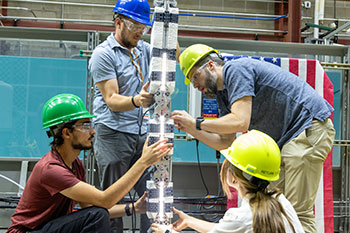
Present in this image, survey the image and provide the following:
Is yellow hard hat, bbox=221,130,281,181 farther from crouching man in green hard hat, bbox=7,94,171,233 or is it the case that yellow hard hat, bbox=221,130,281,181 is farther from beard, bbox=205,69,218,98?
beard, bbox=205,69,218,98

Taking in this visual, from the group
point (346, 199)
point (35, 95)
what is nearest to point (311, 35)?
point (346, 199)

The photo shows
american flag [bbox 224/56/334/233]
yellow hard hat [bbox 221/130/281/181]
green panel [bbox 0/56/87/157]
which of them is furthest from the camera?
green panel [bbox 0/56/87/157]

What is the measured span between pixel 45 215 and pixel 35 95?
2237mm

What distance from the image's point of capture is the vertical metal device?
6.33 ft

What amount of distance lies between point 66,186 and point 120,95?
26.0 inches

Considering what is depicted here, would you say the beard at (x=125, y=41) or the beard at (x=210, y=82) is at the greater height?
the beard at (x=125, y=41)

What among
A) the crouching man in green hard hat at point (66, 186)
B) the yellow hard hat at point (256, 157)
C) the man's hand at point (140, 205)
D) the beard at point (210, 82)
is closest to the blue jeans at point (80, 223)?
the crouching man in green hard hat at point (66, 186)

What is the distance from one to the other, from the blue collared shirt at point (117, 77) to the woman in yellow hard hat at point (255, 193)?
86 centimetres

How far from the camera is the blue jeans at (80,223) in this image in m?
1.98

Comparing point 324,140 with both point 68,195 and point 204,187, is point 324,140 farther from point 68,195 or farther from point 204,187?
point 204,187

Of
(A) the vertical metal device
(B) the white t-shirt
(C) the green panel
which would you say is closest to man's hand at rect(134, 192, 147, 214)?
(A) the vertical metal device

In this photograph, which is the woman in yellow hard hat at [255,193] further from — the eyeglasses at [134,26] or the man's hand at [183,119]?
the eyeglasses at [134,26]

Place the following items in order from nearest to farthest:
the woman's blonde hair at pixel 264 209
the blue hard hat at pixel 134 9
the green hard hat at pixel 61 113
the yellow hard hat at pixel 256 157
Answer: the woman's blonde hair at pixel 264 209, the yellow hard hat at pixel 256 157, the green hard hat at pixel 61 113, the blue hard hat at pixel 134 9

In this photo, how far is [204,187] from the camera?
414 centimetres
